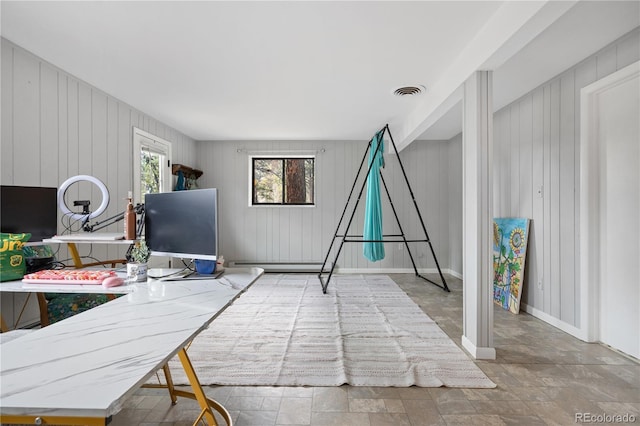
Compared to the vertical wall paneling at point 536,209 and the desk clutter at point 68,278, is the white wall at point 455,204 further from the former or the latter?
the desk clutter at point 68,278

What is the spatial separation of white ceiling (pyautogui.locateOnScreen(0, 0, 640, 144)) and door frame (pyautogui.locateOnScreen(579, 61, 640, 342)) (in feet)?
1.58

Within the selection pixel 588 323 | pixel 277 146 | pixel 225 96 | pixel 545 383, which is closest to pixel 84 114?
pixel 225 96

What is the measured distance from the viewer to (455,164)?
203 inches

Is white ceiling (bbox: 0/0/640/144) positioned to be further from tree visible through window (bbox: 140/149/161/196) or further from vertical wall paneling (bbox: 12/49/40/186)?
tree visible through window (bbox: 140/149/161/196)

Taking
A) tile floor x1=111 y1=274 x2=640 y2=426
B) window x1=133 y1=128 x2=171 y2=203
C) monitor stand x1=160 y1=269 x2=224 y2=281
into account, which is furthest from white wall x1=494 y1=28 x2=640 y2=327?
window x1=133 y1=128 x2=171 y2=203

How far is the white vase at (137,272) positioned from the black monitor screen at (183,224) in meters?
0.17

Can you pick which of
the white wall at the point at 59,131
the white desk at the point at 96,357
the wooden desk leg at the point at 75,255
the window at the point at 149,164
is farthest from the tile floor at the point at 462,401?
the window at the point at 149,164

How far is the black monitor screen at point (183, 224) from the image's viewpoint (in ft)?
5.30

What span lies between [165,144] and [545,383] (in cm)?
501

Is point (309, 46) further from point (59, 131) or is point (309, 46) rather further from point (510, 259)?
point (510, 259)

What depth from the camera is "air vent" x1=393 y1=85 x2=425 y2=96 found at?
10.5 feet

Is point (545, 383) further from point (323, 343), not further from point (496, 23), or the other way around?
point (496, 23)

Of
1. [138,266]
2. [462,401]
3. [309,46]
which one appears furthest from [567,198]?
[138,266]

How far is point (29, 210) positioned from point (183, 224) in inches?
60.8
